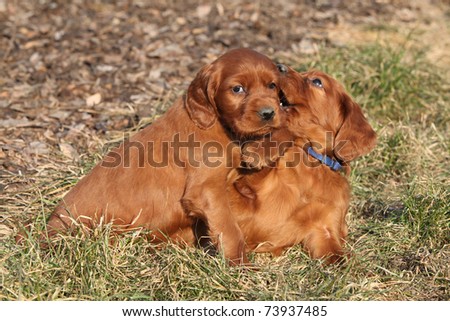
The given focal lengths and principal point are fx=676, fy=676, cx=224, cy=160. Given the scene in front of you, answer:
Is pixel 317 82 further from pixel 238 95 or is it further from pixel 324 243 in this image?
pixel 324 243

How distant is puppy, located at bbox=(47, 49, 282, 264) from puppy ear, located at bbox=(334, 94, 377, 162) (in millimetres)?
593

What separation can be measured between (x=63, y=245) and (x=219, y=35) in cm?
458

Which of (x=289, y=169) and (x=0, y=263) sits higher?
(x=289, y=169)

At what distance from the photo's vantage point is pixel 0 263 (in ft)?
13.7

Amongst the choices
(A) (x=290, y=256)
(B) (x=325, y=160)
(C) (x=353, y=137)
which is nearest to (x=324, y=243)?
(A) (x=290, y=256)

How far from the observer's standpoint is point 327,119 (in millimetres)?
5012

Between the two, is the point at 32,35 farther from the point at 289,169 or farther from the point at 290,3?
the point at 289,169

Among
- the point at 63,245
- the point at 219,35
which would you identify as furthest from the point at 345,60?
the point at 63,245

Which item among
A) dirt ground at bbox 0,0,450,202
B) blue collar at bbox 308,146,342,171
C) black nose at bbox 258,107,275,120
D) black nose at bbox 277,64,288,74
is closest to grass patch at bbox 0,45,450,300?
blue collar at bbox 308,146,342,171

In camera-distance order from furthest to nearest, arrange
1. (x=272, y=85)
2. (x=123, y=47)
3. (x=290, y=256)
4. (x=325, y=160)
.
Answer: (x=123, y=47)
(x=325, y=160)
(x=290, y=256)
(x=272, y=85)

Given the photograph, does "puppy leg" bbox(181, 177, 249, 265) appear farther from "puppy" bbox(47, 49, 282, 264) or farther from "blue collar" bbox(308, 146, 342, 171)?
"blue collar" bbox(308, 146, 342, 171)

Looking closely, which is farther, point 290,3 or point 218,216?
point 290,3

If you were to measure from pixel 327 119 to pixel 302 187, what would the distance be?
1.80 ft

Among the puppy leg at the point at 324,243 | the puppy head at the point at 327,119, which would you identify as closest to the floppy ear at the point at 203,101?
the puppy head at the point at 327,119
